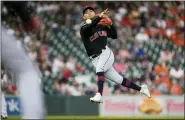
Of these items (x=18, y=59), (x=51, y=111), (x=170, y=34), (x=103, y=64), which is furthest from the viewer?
(x=170, y=34)

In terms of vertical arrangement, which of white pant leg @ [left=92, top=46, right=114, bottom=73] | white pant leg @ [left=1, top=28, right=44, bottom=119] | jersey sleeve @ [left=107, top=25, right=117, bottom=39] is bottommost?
white pant leg @ [left=1, top=28, right=44, bottom=119]

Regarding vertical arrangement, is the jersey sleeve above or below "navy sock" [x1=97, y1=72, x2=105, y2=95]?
above

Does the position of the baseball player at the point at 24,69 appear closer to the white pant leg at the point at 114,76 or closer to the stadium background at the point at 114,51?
the white pant leg at the point at 114,76

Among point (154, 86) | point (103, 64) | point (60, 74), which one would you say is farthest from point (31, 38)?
A: point (103, 64)

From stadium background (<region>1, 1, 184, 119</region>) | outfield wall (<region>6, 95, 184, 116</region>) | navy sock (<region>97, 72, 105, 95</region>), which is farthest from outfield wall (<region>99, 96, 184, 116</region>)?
navy sock (<region>97, 72, 105, 95</region>)

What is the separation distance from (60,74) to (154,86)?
353cm

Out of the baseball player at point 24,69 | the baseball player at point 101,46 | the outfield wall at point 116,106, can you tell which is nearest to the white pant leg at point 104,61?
the baseball player at point 101,46

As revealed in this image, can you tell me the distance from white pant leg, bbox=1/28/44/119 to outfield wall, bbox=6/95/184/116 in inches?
568

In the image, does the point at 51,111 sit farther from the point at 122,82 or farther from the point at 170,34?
the point at 122,82

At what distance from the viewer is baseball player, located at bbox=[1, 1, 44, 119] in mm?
5594

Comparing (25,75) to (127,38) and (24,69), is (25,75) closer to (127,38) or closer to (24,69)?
(24,69)

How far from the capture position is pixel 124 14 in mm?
23719

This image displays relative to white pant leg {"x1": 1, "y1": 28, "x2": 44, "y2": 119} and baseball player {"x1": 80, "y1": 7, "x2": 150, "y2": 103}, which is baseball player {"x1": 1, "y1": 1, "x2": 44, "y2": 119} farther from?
baseball player {"x1": 80, "y1": 7, "x2": 150, "y2": 103}

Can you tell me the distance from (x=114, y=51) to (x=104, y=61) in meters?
10.4
